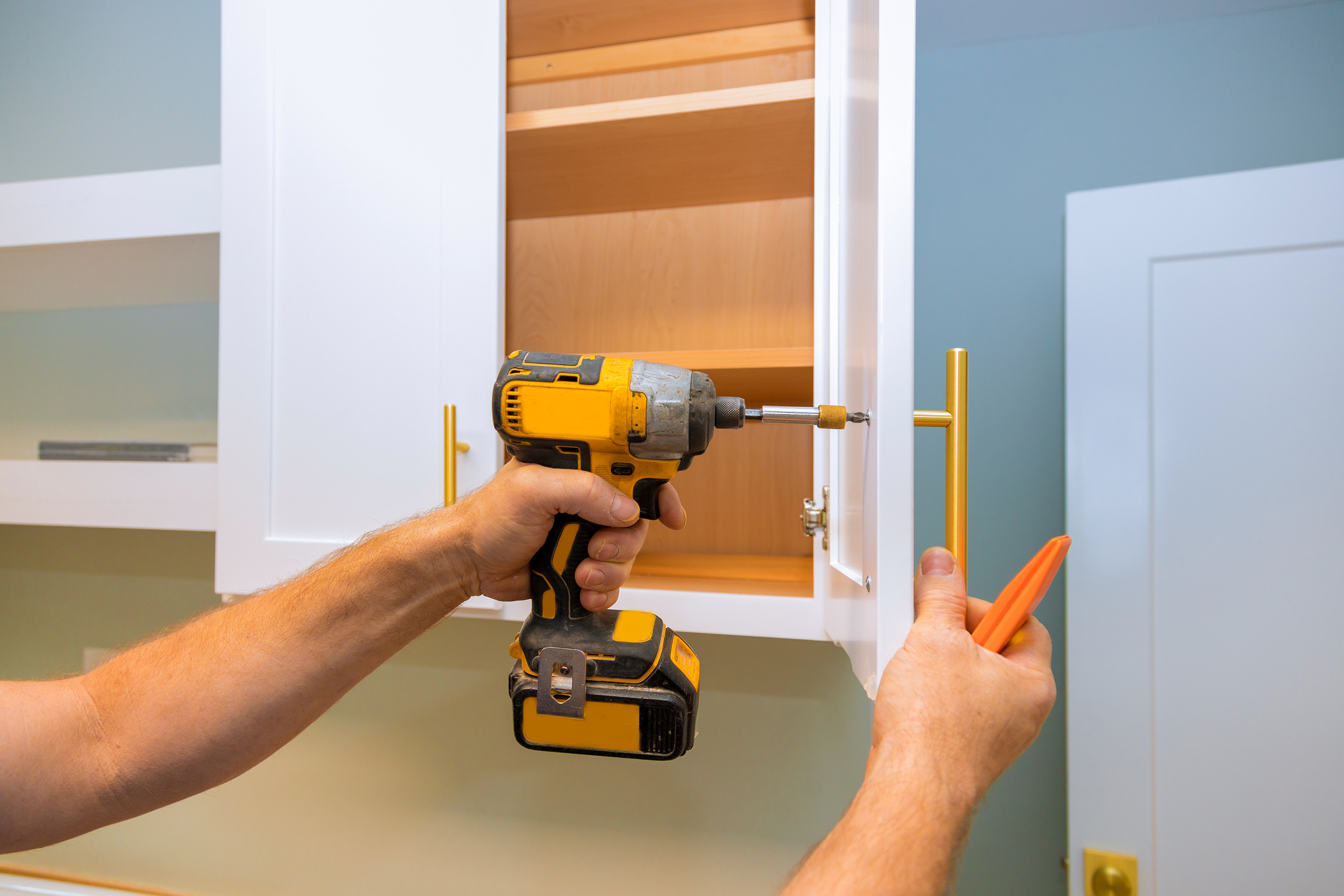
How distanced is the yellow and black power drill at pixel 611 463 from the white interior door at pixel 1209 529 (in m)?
0.72

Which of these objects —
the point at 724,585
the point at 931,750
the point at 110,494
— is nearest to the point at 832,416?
the point at 931,750

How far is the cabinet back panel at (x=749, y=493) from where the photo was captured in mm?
1059

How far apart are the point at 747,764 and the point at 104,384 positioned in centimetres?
148

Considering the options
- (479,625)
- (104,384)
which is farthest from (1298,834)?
(104,384)

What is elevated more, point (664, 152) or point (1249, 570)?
point (664, 152)

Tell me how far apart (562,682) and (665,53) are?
3.29 feet

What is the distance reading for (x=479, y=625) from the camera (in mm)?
1155

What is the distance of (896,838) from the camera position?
1.15ft

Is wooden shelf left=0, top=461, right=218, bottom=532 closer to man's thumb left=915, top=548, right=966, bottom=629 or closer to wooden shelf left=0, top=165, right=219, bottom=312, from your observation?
wooden shelf left=0, top=165, right=219, bottom=312

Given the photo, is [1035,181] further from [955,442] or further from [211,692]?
[211,692]

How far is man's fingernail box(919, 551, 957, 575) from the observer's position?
1.56 ft

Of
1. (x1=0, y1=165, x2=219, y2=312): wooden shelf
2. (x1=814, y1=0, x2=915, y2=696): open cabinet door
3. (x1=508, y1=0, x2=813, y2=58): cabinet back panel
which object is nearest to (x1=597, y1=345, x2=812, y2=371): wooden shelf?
(x1=814, y1=0, x2=915, y2=696): open cabinet door

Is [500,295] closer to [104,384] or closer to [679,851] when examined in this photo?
[679,851]

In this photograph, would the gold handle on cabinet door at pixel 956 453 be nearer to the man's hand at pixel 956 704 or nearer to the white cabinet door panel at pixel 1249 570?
the man's hand at pixel 956 704
